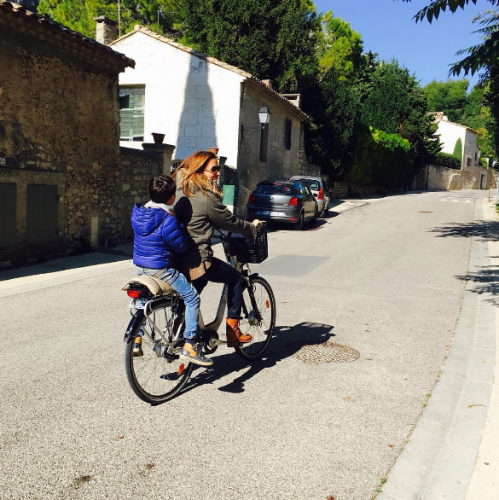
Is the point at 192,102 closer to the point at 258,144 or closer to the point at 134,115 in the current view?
the point at 134,115

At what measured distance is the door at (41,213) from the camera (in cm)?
1026

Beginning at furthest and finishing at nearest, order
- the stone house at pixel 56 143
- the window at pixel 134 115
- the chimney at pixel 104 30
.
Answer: the window at pixel 134 115 < the chimney at pixel 104 30 < the stone house at pixel 56 143

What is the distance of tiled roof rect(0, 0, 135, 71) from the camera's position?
9305 millimetres

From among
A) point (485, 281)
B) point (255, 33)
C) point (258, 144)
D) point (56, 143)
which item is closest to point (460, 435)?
point (485, 281)

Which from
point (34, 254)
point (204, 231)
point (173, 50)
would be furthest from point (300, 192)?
point (204, 231)

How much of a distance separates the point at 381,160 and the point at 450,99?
41.9 m

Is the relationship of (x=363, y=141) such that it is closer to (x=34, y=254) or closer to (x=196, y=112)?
(x=196, y=112)

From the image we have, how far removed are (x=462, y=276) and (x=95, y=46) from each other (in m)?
8.69

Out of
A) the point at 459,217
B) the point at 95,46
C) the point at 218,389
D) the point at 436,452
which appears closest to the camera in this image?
the point at 436,452

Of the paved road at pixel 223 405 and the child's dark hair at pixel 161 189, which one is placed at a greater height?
the child's dark hair at pixel 161 189

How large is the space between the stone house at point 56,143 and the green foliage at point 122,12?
25133 millimetres

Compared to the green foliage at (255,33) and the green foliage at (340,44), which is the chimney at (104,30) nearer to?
the green foliage at (255,33)

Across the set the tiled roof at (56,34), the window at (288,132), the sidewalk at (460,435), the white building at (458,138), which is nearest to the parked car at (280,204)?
the tiled roof at (56,34)

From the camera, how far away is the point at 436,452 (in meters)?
3.41
